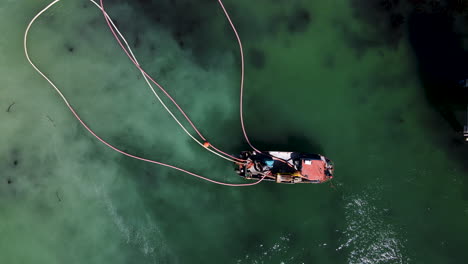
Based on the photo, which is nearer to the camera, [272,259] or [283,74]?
[272,259]

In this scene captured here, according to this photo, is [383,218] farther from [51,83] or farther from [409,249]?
[51,83]

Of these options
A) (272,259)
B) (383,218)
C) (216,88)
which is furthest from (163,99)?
(383,218)

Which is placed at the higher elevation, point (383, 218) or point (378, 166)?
point (378, 166)

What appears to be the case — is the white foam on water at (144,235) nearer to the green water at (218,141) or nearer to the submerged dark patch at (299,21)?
the green water at (218,141)

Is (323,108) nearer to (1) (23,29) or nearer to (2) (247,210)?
(2) (247,210)

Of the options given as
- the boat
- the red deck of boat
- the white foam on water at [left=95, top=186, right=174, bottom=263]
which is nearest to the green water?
the white foam on water at [left=95, top=186, right=174, bottom=263]

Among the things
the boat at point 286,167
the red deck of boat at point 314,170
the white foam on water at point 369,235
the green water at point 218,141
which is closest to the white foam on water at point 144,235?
the green water at point 218,141

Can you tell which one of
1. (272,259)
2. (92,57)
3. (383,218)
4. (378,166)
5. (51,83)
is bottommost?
(272,259)
